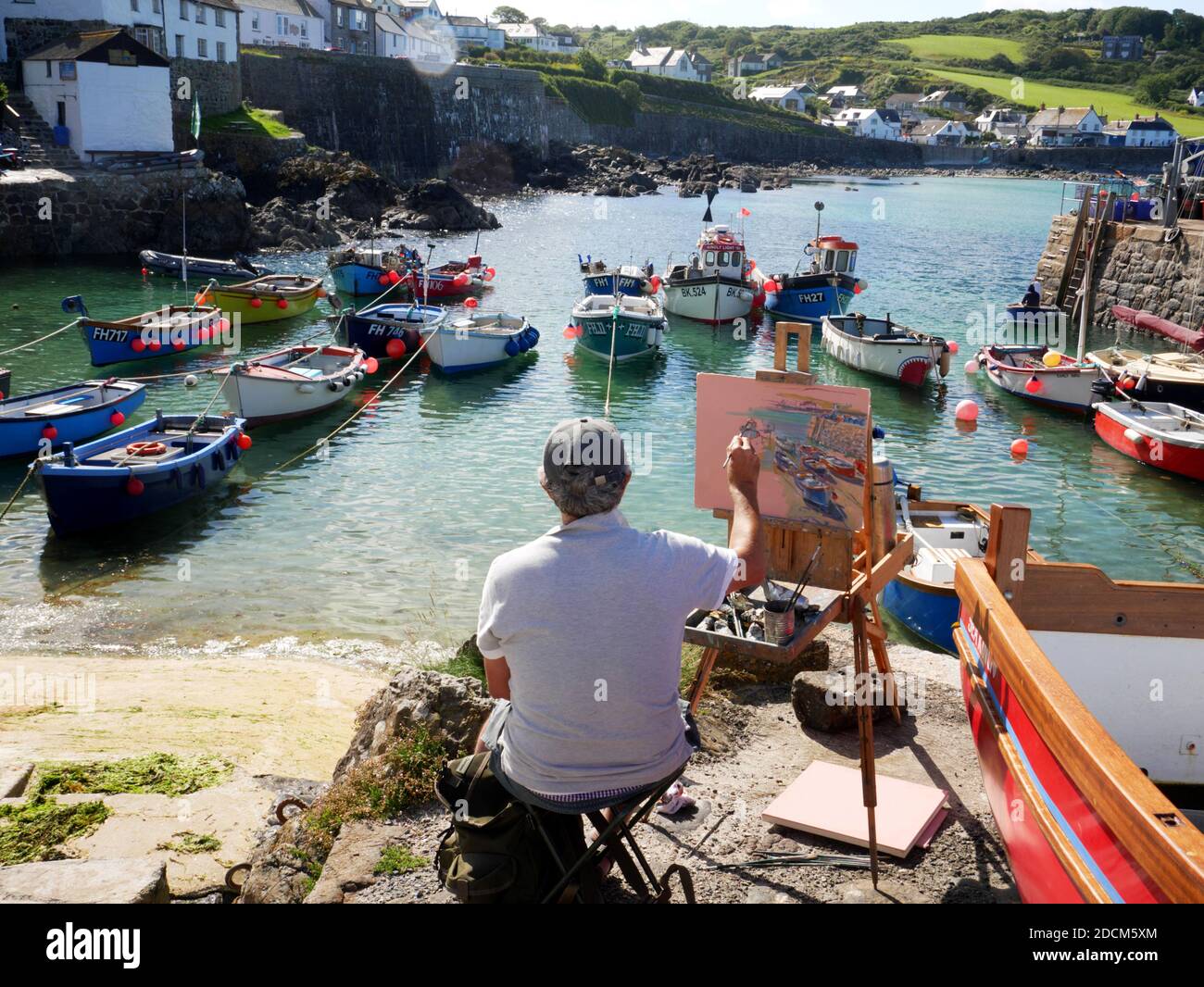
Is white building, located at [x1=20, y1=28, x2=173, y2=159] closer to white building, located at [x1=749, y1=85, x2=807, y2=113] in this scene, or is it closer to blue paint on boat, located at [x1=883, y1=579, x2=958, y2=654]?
blue paint on boat, located at [x1=883, y1=579, x2=958, y2=654]

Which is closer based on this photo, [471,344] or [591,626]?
[591,626]

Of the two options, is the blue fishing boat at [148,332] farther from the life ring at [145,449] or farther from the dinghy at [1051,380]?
the dinghy at [1051,380]

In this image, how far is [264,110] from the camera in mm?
62688

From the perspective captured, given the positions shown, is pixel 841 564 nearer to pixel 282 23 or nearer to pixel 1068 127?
pixel 282 23

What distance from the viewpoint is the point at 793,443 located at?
→ 19.3 ft

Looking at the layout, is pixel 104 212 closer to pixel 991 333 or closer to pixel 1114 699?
pixel 991 333

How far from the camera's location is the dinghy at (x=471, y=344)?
997 inches

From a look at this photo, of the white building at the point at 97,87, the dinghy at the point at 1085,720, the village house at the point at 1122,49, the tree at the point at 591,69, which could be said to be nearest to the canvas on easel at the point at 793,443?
the dinghy at the point at 1085,720

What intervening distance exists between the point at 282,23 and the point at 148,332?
6417 cm

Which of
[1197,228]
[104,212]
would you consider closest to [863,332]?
[1197,228]

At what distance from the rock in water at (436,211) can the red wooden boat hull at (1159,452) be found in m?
42.2

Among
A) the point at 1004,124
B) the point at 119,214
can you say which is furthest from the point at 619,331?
the point at 1004,124

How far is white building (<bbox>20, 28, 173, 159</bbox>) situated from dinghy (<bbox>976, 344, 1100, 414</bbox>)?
3731cm

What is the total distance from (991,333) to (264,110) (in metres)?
46.8
